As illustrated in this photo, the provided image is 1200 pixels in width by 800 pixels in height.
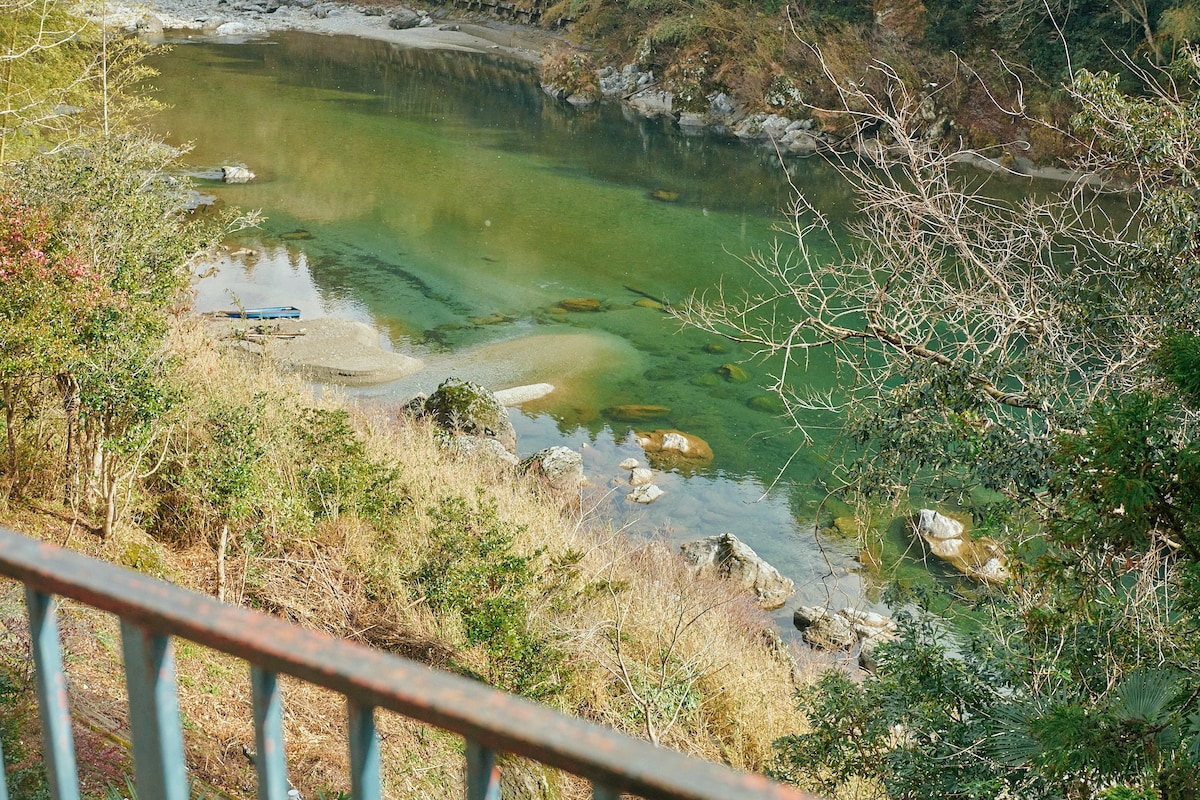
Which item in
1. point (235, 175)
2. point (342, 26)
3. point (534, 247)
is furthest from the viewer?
point (342, 26)

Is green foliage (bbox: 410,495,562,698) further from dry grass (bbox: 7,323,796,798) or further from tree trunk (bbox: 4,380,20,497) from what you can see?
tree trunk (bbox: 4,380,20,497)

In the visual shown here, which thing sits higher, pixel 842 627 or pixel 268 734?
pixel 268 734

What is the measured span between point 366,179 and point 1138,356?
74.5ft

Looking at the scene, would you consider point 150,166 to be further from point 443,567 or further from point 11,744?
point 11,744

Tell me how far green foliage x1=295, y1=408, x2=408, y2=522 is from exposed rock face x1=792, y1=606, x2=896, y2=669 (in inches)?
179

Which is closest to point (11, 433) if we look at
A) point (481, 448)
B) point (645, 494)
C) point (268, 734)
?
point (481, 448)

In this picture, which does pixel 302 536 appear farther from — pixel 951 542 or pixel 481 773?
pixel 481 773

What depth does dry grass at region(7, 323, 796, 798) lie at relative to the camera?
702 centimetres

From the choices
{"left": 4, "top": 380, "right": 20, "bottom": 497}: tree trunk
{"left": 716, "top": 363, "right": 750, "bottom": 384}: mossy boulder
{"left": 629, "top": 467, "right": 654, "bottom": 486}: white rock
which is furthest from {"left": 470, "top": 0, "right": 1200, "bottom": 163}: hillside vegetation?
{"left": 4, "top": 380, "right": 20, "bottom": 497}: tree trunk

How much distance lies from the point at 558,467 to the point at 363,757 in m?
13.0

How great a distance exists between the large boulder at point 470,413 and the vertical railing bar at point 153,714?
1309 centimetres

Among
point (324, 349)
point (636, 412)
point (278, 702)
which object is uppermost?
point (278, 702)

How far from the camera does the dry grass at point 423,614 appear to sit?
702 cm

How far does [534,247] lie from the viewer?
23.3 meters
